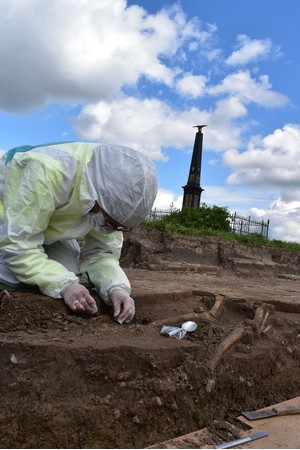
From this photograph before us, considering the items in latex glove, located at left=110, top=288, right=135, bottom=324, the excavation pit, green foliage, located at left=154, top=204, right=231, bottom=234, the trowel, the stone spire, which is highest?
the stone spire

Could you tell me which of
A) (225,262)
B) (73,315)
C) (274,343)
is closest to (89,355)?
(73,315)

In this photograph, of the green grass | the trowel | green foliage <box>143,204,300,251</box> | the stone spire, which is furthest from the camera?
the stone spire

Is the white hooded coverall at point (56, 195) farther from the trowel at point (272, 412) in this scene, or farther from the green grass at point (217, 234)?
the green grass at point (217, 234)

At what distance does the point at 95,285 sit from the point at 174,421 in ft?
4.74

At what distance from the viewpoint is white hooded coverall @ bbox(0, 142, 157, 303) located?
303 cm

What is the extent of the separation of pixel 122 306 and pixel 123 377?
103 cm

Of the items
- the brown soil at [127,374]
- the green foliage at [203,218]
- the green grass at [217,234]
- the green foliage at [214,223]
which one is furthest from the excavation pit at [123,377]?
the green foliage at [203,218]

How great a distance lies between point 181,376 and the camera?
2533 millimetres

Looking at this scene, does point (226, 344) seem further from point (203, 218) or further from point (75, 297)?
point (203, 218)

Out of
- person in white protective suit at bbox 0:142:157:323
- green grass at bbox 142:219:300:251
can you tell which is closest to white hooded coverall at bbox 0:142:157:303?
person in white protective suit at bbox 0:142:157:323

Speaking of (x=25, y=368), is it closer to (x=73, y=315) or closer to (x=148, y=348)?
(x=148, y=348)

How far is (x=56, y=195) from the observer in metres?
3.12

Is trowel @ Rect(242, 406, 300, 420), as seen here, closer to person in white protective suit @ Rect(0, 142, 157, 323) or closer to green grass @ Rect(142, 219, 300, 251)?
person in white protective suit @ Rect(0, 142, 157, 323)

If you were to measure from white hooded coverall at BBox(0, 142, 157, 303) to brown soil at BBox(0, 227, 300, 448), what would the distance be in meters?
0.22
